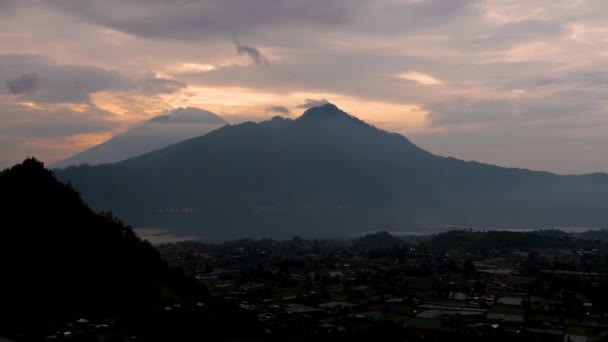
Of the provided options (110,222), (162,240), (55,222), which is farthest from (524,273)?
(162,240)

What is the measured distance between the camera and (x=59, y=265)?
33281 mm

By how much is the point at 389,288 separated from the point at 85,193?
150639mm

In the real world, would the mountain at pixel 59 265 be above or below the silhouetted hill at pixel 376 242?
above

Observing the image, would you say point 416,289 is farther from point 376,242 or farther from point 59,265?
point 376,242

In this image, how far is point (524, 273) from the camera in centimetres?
6128

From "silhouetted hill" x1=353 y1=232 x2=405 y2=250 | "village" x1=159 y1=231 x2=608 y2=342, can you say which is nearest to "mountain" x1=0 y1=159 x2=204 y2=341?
"village" x1=159 y1=231 x2=608 y2=342

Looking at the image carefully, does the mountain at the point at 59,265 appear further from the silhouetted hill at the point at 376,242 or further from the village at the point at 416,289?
the silhouetted hill at the point at 376,242

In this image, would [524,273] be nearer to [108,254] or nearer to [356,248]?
[356,248]

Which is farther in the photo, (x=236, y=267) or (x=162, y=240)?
(x=162, y=240)

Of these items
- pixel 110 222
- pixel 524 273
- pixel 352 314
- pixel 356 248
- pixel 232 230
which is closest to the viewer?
pixel 352 314

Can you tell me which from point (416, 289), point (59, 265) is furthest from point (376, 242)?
point (59, 265)

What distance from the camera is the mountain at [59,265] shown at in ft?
98.9

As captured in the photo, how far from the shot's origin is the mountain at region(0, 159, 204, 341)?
3016 cm

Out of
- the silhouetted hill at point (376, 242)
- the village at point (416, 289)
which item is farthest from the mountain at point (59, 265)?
the silhouetted hill at point (376, 242)
